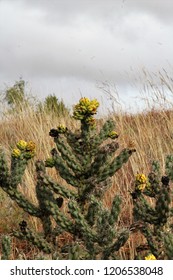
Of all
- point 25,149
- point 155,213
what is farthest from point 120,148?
point 155,213

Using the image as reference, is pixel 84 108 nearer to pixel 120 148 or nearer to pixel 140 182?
pixel 140 182

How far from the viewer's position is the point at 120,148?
6605 millimetres

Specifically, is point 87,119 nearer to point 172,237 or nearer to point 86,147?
point 86,147

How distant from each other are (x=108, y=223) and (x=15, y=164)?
2.90 ft

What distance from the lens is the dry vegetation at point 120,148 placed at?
411 cm

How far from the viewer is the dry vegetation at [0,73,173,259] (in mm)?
4105

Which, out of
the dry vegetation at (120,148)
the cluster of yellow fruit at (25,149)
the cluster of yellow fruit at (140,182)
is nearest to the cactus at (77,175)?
the cluster of yellow fruit at (25,149)

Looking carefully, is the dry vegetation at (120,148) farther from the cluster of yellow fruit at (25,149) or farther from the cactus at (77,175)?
the cluster of yellow fruit at (25,149)

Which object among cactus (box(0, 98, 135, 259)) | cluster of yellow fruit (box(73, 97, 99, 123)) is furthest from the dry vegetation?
cluster of yellow fruit (box(73, 97, 99, 123))

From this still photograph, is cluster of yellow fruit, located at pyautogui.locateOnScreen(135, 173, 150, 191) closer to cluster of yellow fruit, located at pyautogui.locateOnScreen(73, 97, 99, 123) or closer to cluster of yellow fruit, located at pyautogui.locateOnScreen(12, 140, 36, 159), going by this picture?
cluster of yellow fruit, located at pyautogui.locateOnScreen(73, 97, 99, 123)

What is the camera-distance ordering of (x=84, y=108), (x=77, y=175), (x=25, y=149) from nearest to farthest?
(x=84, y=108)
(x=77, y=175)
(x=25, y=149)

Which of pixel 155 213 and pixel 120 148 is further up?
pixel 120 148

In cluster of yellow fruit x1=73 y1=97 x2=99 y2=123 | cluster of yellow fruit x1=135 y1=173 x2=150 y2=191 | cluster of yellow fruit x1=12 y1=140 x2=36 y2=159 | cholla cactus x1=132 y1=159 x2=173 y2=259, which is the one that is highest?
cluster of yellow fruit x1=73 y1=97 x2=99 y2=123
